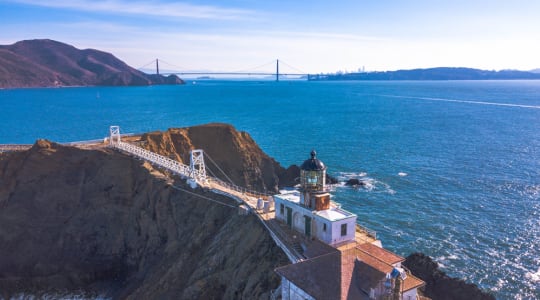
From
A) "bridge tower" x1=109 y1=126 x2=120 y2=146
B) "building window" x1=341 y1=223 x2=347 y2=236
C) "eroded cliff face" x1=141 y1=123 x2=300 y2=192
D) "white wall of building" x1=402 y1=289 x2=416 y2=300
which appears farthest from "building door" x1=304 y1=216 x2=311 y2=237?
"bridge tower" x1=109 y1=126 x2=120 y2=146

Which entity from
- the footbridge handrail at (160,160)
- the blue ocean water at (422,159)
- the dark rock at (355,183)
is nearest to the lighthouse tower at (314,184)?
the footbridge handrail at (160,160)

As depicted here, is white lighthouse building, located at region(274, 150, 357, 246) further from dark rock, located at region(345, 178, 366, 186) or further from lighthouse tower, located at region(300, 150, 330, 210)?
dark rock, located at region(345, 178, 366, 186)

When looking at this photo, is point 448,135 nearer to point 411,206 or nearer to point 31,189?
point 411,206

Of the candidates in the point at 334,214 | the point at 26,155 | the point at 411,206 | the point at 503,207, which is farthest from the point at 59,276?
the point at 503,207

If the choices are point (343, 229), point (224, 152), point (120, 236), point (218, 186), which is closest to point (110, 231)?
point (120, 236)

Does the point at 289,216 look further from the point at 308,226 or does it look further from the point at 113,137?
the point at 113,137

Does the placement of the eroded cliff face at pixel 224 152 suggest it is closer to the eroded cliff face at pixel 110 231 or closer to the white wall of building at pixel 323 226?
the eroded cliff face at pixel 110 231
